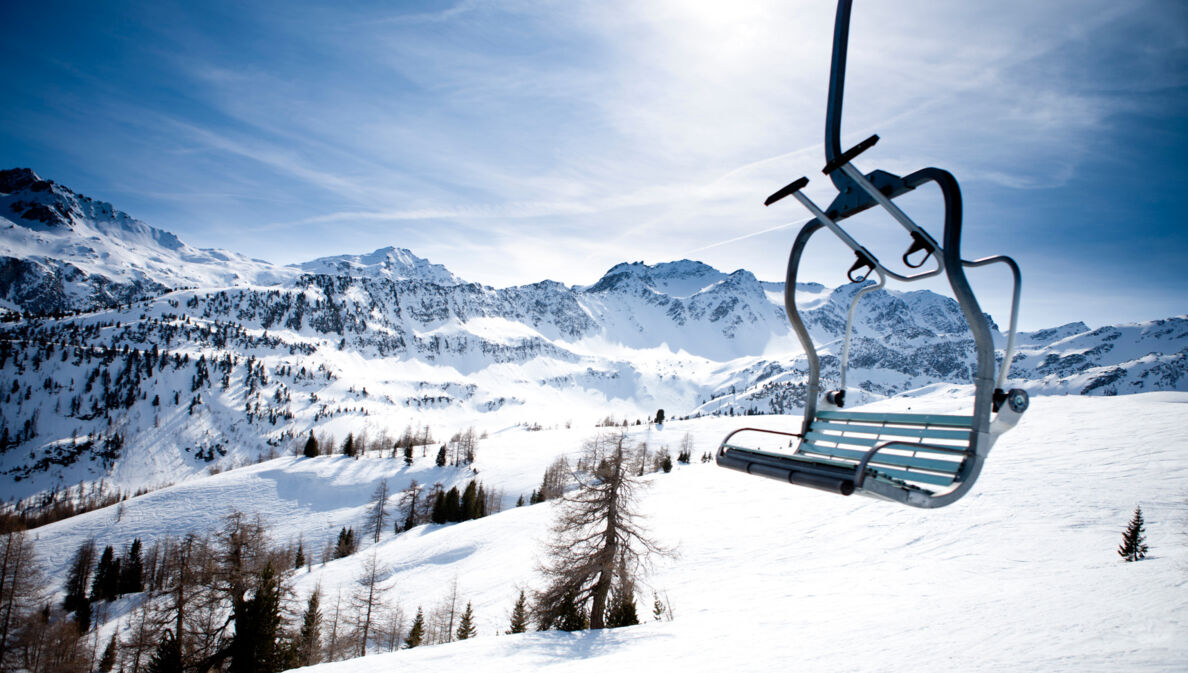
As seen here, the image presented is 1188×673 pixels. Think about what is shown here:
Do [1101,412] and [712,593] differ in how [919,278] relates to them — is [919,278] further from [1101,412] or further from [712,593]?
[1101,412]

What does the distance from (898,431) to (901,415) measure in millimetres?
303

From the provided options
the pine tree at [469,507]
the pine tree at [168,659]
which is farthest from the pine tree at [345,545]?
the pine tree at [168,659]

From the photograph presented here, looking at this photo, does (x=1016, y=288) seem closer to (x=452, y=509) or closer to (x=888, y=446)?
(x=888, y=446)

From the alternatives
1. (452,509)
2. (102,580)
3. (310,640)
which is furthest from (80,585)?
(310,640)

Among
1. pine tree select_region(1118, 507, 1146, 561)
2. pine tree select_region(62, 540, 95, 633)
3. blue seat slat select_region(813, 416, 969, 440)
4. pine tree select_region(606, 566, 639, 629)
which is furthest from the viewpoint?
pine tree select_region(62, 540, 95, 633)

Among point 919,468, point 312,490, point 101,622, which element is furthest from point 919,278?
point 312,490

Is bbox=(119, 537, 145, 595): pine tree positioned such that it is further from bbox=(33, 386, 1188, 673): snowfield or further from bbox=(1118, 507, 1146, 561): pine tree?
bbox=(1118, 507, 1146, 561): pine tree

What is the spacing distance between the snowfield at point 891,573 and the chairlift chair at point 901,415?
290 inches

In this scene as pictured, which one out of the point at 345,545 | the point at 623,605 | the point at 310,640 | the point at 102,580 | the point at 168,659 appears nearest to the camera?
the point at 623,605

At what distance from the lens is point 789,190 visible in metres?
5.30

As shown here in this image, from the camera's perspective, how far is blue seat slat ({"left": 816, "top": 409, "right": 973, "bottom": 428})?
15.9 feet

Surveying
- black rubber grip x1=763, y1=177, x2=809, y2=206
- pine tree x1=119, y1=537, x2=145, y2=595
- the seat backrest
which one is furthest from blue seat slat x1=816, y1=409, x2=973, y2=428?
pine tree x1=119, y1=537, x2=145, y2=595

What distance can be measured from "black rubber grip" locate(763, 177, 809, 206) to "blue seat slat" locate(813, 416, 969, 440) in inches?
112

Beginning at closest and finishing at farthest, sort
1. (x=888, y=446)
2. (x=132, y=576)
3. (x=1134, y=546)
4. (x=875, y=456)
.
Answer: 1. (x=888, y=446)
2. (x=875, y=456)
3. (x=1134, y=546)
4. (x=132, y=576)
